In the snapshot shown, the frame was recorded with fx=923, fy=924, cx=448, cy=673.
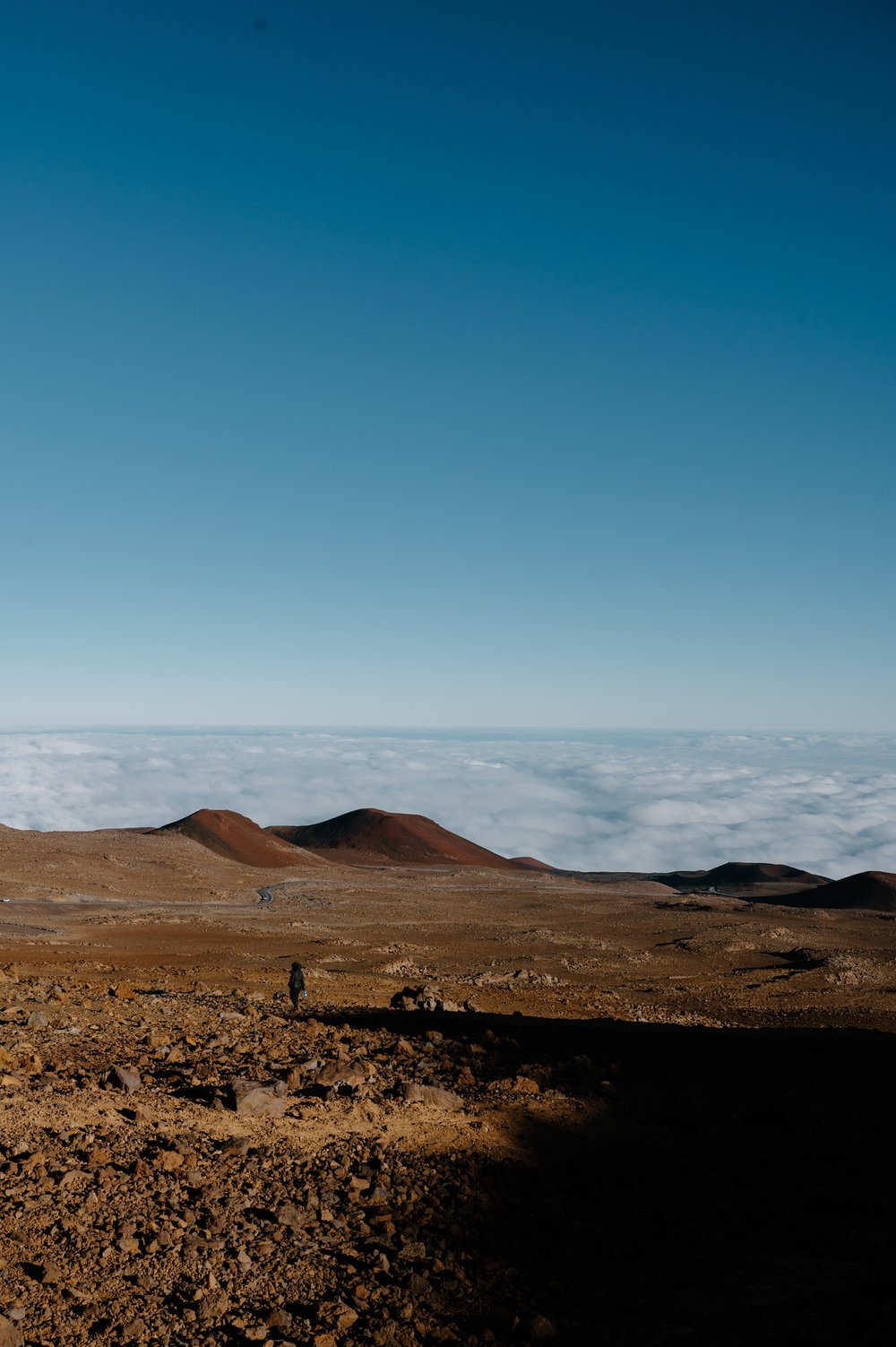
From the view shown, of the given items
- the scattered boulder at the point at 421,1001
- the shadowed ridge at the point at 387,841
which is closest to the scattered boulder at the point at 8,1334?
the scattered boulder at the point at 421,1001

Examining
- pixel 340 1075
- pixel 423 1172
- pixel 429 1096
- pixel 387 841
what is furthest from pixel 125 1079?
pixel 387 841

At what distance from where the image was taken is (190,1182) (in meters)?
6.30

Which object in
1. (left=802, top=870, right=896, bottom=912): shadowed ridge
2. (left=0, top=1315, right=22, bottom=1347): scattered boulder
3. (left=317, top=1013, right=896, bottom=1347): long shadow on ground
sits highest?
(left=0, top=1315, right=22, bottom=1347): scattered boulder

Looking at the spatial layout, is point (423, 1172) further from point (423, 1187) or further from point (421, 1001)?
point (421, 1001)

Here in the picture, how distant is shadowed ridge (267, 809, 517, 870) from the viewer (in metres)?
86.8

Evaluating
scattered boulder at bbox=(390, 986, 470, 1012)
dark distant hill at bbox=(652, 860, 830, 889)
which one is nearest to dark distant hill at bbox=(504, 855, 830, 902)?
dark distant hill at bbox=(652, 860, 830, 889)

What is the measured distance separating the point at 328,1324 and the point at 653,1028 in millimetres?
8742

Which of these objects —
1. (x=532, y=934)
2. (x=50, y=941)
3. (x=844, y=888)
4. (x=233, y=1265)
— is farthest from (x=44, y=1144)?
(x=844, y=888)

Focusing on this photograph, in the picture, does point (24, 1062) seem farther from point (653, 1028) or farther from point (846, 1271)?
point (653, 1028)

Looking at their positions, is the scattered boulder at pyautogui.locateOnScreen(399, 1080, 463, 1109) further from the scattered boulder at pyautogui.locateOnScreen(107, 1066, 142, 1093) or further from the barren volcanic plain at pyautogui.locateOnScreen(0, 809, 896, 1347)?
the scattered boulder at pyautogui.locateOnScreen(107, 1066, 142, 1093)

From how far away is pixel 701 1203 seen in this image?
7391 mm

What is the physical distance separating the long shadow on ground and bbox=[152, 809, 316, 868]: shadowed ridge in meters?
60.0

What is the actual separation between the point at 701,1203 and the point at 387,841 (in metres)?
84.1

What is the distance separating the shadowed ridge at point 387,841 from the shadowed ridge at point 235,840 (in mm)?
9947
